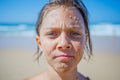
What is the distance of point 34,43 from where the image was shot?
4.61ft

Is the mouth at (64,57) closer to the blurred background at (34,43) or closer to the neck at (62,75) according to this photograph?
the neck at (62,75)

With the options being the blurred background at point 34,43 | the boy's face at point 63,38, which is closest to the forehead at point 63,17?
the boy's face at point 63,38

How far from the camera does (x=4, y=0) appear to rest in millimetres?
1274

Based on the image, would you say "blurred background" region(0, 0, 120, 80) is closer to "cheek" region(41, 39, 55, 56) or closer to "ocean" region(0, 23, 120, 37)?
"ocean" region(0, 23, 120, 37)

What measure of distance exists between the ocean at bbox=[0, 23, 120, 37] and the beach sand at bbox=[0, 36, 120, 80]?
0.03m

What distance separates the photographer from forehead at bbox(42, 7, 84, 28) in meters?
0.84

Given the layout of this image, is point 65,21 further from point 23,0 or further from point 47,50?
point 23,0

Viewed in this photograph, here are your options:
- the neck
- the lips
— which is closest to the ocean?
the neck

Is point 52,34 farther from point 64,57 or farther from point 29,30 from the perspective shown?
point 29,30

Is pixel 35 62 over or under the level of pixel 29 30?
under

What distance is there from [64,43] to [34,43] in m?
0.62

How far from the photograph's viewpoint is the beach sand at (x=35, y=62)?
132cm

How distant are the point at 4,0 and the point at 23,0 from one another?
98 mm

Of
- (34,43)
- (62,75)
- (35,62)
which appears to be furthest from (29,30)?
(62,75)
